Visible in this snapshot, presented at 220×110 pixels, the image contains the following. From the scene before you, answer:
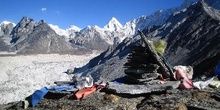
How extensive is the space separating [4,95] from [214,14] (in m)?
30.2

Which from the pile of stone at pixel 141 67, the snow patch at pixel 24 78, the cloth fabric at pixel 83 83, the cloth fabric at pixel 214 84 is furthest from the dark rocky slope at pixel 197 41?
the cloth fabric at pixel 83 83

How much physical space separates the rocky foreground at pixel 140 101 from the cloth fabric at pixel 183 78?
325 mm

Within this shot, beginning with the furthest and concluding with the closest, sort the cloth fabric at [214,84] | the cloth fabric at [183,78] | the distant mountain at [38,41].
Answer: the distant mountain at [38,41], the cloth fabric at [214,84], the cloth fabric at [183,78]

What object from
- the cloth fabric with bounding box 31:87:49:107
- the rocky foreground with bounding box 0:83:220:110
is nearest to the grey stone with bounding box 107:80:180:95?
the rocky foreground with bounding box 0:83:220:110

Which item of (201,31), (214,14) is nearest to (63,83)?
(201,31)

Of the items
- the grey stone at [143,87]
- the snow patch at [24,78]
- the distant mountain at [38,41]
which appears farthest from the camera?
the distant mountain at [38,41]

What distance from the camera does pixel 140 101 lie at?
909 centimetres

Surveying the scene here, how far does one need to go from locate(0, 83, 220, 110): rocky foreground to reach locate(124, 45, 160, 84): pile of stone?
575mm

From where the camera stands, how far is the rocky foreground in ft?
26.7

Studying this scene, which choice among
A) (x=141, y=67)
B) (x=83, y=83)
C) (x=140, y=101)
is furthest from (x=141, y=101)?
(x=83, y=83)

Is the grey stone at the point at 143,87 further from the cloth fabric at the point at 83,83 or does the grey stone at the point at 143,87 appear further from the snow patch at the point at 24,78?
the snow patch at the point at 24,78

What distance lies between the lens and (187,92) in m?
9.12

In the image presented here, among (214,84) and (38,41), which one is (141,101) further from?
(38,41)

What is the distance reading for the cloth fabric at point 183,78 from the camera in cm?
967
